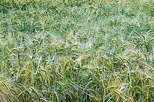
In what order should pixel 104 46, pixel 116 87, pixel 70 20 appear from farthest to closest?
1. pixel 70 20
2. pixel 104 46
3. pixel 116 87

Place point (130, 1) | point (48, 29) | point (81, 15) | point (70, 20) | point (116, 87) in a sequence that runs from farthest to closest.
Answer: point (130, 1), point (81, 15), point (70, 20), point (48, 29), point (116, 87)

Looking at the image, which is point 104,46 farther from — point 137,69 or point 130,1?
point 130,1

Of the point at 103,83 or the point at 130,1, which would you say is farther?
the point at 130,1

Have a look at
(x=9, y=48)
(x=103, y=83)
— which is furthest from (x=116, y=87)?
(x=9, y=48)

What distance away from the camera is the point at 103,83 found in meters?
2.44

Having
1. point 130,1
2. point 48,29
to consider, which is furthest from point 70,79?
point 130,1

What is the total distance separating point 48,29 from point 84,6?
1.83m

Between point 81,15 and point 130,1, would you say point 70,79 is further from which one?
point 130,1

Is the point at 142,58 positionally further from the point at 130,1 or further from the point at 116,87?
the point at 130,1

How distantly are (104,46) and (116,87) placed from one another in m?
0.72

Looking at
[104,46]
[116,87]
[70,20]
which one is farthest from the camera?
[70,20]

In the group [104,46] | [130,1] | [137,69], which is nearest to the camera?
[137,69]

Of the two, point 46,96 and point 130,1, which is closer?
point 46,96

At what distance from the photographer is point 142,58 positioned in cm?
271
